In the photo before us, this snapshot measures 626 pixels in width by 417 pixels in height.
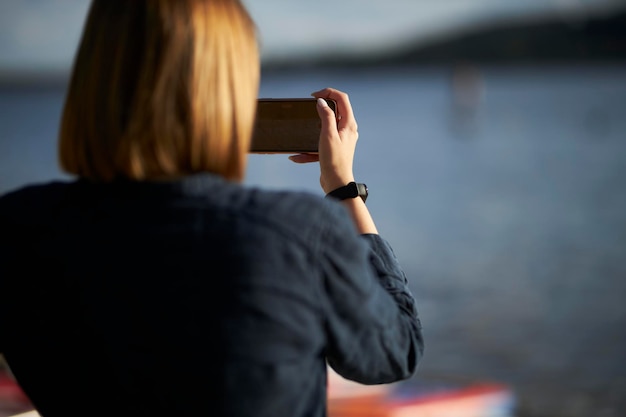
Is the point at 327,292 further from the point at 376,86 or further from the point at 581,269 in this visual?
the point at 376,86

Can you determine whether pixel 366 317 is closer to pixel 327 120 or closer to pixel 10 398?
pixel 327 120

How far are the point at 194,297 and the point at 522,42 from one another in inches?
2338

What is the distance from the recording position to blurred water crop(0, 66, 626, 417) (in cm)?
1005

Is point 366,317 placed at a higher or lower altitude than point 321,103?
lower

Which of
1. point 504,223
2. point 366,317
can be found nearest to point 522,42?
point 504,223

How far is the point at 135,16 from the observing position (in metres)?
1.06

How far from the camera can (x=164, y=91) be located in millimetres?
1031

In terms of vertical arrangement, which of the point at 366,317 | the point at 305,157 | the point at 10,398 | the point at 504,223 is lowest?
the point at 504,223

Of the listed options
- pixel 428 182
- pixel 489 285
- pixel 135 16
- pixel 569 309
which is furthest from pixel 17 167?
pixel 135 16

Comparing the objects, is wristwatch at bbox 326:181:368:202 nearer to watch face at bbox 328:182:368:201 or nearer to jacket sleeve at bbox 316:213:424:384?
watch face at bbox 328:182:368:201

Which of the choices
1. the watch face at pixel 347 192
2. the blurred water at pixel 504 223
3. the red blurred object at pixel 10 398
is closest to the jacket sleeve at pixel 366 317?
the watch face at pixel 347 192

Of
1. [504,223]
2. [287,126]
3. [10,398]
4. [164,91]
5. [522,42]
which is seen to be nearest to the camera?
[164,91]

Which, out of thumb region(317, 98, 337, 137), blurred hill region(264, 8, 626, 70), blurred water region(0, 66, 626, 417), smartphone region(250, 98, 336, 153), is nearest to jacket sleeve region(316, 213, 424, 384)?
thumb region(317, 98, 337, 137)

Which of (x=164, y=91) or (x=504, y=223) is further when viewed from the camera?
(x=504, y=223)
